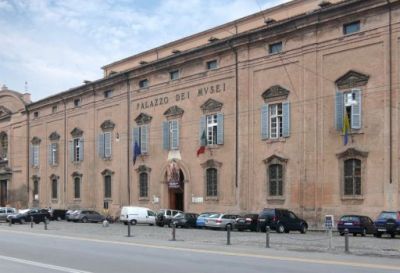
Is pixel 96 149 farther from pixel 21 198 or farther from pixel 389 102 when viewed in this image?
pixel 389 102

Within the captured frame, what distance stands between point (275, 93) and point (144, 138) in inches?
638

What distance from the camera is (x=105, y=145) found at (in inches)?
2351

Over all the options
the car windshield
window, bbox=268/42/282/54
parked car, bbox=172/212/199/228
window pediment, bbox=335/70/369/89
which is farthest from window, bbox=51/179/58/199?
the car windshield

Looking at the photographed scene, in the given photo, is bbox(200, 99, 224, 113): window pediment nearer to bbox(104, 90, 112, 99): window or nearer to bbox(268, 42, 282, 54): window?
bbox(268, 42, 282, 54): window

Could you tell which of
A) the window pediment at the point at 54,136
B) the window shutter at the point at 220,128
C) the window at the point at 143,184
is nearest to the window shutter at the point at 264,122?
the window shutter at the point at 220,128

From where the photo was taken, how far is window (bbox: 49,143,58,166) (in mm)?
68312

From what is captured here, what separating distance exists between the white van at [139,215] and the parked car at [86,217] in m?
6.84

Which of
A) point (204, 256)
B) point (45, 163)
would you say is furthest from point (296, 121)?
point (45, 163)

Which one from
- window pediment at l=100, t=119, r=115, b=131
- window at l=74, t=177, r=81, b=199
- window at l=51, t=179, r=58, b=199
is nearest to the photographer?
window pediment at l=100, t=119, r=115, b=131

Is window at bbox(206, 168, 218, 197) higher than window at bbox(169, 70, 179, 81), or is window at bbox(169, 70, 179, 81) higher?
window at bbox(169, 70, 179, 81)

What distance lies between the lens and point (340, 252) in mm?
20766

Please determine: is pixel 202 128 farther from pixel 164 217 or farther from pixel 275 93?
pixel 275 93

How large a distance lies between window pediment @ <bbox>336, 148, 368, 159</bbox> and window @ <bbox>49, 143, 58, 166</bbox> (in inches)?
1546

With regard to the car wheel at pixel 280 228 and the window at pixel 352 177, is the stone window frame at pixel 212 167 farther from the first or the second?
the window at pixel 352 177
